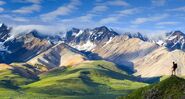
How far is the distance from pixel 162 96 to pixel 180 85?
31.2 ft

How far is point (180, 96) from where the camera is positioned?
185125 millimetres

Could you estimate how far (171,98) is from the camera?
613 feet

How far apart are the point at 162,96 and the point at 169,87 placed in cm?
649

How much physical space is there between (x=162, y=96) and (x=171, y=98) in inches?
269

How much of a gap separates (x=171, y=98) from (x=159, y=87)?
13.8 m

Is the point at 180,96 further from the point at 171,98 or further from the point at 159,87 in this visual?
the point at 159,87

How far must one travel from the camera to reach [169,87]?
197125mm

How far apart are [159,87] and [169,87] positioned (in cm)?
484

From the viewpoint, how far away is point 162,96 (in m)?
193

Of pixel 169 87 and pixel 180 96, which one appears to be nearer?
pixel 180 96

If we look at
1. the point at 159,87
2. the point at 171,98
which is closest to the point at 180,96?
the point at 171,98

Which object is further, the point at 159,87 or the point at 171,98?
the point at 159,87

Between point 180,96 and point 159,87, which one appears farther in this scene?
point 159,87
